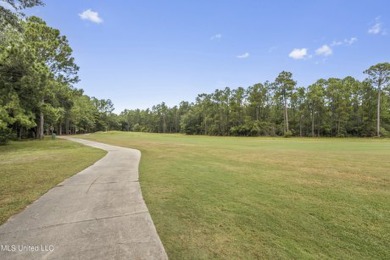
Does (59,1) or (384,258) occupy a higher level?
(59,1)

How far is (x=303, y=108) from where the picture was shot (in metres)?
54.8

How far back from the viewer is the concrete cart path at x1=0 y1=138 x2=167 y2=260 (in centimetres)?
284

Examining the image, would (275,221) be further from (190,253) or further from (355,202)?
(355,202)

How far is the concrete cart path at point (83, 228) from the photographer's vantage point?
2844mm

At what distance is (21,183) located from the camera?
21.6 feet

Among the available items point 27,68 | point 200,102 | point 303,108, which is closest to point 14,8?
point 27,68

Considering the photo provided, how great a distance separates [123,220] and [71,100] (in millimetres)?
34442

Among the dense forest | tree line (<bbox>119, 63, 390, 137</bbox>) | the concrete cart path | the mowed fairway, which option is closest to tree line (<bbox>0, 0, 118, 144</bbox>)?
the dense forest

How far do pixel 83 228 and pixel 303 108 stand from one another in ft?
193

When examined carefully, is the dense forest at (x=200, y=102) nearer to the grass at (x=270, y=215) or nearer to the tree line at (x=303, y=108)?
the tree line at (x=303, y=108)

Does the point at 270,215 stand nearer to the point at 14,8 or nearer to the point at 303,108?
the point at 14,8

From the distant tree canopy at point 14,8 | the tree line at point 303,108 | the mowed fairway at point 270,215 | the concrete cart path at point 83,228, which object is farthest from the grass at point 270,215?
the tree line at point 303,108

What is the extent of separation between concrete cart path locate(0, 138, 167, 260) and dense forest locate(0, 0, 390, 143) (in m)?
7.17

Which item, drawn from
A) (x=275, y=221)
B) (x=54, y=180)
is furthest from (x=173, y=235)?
(x=54, y=180)
